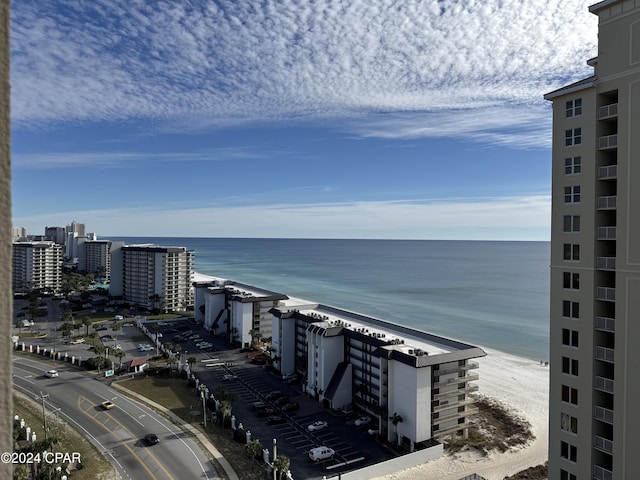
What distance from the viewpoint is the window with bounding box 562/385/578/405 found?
24.3 m

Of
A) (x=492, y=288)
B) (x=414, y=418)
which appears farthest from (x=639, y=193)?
(x=492, y=288)

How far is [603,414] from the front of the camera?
23.1m

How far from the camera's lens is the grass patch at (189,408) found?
36.6 metres

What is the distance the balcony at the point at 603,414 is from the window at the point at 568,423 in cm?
120

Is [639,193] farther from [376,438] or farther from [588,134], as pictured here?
[376,438]

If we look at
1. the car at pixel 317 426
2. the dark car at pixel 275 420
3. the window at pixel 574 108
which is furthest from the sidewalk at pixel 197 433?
the window at pixel 574 108

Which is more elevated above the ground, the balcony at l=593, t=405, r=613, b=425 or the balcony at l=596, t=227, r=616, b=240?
the balcony at l=596, t=227, r=616, b=240

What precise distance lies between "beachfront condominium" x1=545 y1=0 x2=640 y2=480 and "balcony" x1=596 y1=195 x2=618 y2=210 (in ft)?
0.15

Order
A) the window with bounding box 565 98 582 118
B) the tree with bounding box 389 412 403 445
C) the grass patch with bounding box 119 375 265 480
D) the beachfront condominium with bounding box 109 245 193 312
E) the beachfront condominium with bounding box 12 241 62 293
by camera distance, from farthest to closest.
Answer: the beachfront condominium with bounding box 12 241 62 293, the beachfront condominium with bounding box 109 245 193 312, the tree with bounding box 389 412 403 445, the grass patch with bounding box 119 375 265 480, the window with bounding box 565 98 582 118

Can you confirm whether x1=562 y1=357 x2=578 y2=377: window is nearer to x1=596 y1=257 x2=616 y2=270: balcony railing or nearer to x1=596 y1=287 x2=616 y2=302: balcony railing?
x1=596 y1=287 x2=616 y2=302: balcony railing

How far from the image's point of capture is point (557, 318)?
24.9 m

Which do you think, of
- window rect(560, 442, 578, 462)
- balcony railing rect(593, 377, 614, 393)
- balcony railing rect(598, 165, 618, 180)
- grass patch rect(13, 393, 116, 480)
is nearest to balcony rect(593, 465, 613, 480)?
window rect(560, 442, 578, 462)

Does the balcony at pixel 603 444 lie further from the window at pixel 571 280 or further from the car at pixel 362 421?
the car at pixel 362 421

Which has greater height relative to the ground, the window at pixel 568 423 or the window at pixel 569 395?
the window at pixel 569 395
